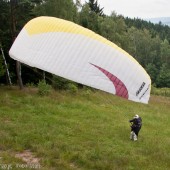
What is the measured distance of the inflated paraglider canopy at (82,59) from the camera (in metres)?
11.9

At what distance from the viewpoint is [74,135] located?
18.2m

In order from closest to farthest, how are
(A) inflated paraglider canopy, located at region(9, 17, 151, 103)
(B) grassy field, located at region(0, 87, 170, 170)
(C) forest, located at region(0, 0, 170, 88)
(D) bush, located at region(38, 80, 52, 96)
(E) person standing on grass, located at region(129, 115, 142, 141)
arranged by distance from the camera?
(A) inflated paraglider canopy, located at region(9, 17, 151, 103) → (B) grassy field, located at region(0, 87, 170, 170) → (E) person standing on grass, located at region(129, 115, 142, 141) → (D) bush, located at region(38, 80, 52, 96) → (C) forest, located at region(0, 0, 170, 88)

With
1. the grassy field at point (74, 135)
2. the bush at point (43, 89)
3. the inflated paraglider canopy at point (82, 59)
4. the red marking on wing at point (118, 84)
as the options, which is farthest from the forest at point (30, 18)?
the red marking on wing at point (118, 84)

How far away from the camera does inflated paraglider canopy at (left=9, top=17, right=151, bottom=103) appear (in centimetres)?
1190

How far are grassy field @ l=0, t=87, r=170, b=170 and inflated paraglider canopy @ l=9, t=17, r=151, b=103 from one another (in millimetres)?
3885

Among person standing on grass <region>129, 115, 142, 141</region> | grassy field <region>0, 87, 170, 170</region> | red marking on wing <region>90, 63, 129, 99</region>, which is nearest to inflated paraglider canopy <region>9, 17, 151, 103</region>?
red marking on wing <region>90, 63, 129, 99</region>

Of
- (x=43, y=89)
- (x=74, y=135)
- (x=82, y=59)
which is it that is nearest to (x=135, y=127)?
(x=74, y=135)

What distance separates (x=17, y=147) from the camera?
15625 mm

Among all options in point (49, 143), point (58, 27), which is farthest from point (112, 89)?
point (49, 143)

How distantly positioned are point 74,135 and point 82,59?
7.18 metres

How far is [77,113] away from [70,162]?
8.15m

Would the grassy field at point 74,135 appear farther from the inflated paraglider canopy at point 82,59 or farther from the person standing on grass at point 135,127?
the inflated paraglider canopy at point 82,59

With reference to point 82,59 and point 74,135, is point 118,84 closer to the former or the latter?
point 82,59

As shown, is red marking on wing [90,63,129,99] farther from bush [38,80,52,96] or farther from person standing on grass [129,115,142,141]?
bush [38,80,52,96]
